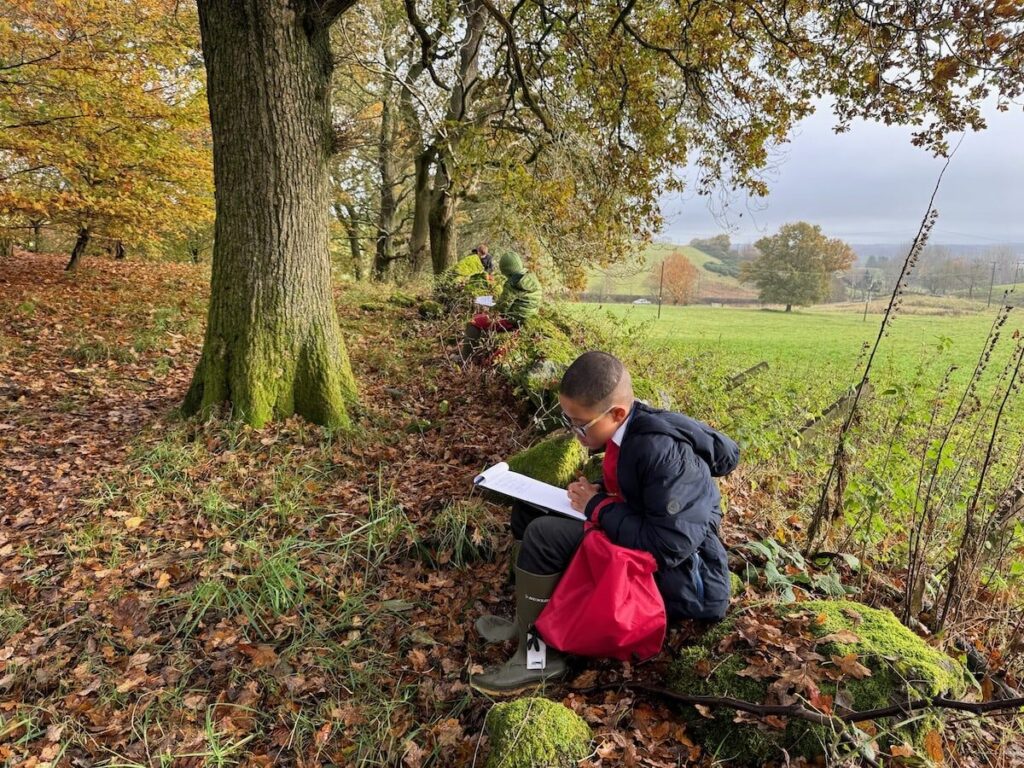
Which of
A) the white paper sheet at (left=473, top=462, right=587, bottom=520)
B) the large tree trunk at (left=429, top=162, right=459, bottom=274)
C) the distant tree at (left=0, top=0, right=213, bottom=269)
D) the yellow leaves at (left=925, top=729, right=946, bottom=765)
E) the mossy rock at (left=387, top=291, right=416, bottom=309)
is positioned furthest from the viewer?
the large tree trunk at (left=429, top=162, right=459, bottom=274)

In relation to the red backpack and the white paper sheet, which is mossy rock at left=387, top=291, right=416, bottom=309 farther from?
the red backpack

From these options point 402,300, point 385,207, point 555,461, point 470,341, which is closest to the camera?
point 555,461

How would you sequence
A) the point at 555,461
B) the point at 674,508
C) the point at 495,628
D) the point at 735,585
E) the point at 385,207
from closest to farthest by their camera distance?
the point at 674,508 < the point at 735,585 < the point at 495,628 < the point at 555,461 < the point at 385,207

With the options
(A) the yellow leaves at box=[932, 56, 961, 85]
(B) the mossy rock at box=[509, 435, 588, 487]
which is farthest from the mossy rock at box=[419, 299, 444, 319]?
(A) the yellow leaves at box=[932, 56, 961, 85]

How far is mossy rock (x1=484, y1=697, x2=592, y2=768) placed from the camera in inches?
76.3

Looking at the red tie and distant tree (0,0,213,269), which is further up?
distant tree (0,0,213,269)

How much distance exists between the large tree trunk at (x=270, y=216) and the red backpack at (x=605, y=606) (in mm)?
3474

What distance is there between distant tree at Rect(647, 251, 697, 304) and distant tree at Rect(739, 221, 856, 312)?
701 cm

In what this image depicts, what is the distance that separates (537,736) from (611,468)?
1.19 m

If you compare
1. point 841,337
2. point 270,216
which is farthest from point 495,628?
point 841,337

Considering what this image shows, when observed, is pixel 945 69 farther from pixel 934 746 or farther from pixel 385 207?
pixel 385 207

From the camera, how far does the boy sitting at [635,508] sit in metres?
2.30

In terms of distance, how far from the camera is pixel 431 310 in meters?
9.77

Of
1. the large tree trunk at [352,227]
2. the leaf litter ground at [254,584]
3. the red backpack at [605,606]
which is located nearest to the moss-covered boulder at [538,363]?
the leaf litter ground at [254,584]
